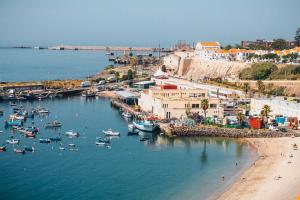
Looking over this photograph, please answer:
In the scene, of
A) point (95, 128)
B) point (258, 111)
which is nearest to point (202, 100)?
point (258, 111)

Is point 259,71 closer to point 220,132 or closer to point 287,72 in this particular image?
point 287,72

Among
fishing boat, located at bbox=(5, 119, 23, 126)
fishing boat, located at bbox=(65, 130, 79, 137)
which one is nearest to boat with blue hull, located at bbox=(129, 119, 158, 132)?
fishing boat, located at bbox=(65, 130, 79, 137)

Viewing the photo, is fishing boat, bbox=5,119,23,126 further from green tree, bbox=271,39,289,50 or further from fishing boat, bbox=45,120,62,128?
green tree, bbox=271,39,289,50

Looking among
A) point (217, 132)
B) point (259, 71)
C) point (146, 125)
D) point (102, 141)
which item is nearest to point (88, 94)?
point (259, 71)

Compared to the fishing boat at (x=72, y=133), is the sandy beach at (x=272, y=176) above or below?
below

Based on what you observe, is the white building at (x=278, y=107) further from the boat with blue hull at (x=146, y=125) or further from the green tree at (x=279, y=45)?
the green tree at (x=279, y=45)

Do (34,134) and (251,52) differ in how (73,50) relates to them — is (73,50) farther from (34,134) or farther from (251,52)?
(34,134)

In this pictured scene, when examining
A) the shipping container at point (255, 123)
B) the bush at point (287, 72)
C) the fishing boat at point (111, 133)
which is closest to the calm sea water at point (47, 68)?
the bush at point (287, 72)
